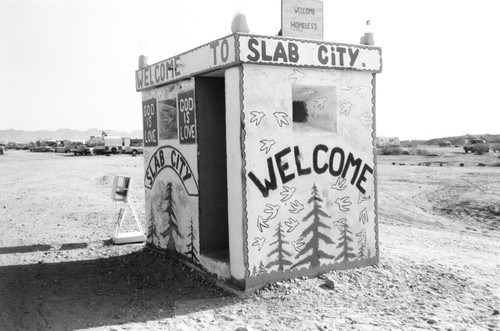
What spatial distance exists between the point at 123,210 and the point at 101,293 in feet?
11.0

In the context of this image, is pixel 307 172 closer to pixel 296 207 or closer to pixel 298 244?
pixel 296 207

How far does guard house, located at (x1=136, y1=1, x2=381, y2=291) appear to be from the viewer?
6035mm

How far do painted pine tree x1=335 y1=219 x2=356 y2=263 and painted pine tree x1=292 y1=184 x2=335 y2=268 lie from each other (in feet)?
0.83

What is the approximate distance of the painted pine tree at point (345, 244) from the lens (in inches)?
266

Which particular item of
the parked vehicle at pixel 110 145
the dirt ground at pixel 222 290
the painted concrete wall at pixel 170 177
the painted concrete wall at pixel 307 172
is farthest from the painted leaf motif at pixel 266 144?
the parked vehicle at pixel 110 145

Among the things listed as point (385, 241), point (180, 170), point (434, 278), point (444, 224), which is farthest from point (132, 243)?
point (444, 224)

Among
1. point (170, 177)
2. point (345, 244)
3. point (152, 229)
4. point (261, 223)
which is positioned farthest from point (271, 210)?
point (152, 229)

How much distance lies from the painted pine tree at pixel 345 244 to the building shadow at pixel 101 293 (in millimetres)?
1682

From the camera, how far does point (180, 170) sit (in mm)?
7602

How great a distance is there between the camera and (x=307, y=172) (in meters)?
6.48

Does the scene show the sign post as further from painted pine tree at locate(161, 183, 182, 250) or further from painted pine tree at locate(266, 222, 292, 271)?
painted pine tree at locate(266, 222, 292, 271)

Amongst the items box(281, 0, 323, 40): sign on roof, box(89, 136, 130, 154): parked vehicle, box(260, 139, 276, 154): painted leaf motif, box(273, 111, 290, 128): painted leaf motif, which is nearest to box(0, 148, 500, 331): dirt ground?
box(260, 139, 276, 154): painted leaf motif

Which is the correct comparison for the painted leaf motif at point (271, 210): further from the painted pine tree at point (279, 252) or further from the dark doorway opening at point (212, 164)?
the dark doorway opening at point (212, 164)

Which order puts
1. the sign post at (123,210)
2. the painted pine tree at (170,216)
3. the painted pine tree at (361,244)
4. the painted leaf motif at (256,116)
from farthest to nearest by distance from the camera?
the sign post at (123,210), the painted pine tree at (170,216), the painted pine tree at (361,244), the painted leaf motif at (256,116)
